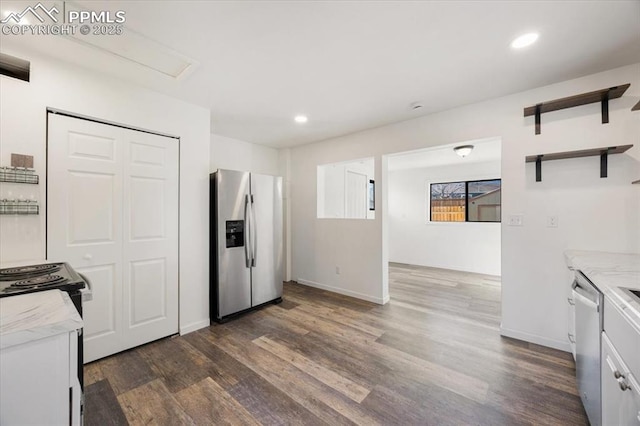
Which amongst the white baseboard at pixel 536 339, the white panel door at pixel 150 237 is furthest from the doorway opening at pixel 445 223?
the white panel door at pixel 150 237

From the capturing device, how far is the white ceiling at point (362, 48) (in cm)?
154

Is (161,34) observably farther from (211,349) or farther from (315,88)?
(211,349)

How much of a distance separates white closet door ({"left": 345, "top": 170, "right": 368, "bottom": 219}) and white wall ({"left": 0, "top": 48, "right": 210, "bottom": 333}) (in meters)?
2.95

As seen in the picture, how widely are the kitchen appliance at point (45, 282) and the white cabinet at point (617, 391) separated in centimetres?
213

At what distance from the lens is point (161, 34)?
174cm

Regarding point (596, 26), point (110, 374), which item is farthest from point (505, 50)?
point (110, 374)

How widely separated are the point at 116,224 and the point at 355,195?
4092mm

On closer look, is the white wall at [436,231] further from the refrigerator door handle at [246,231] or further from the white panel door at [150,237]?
the white panel door at [150,237]

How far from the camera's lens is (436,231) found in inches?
240

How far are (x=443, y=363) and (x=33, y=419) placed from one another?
98.1 inches

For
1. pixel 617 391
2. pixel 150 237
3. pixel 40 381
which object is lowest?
pixel 617 391

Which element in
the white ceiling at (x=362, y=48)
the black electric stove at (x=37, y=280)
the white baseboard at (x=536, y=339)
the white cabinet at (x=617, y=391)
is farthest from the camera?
the white baseboard at (x=536, y=339)

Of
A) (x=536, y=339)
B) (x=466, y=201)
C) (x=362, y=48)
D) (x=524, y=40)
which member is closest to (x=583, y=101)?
(x=524, y=40)

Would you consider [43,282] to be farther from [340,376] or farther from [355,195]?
[355,195]
